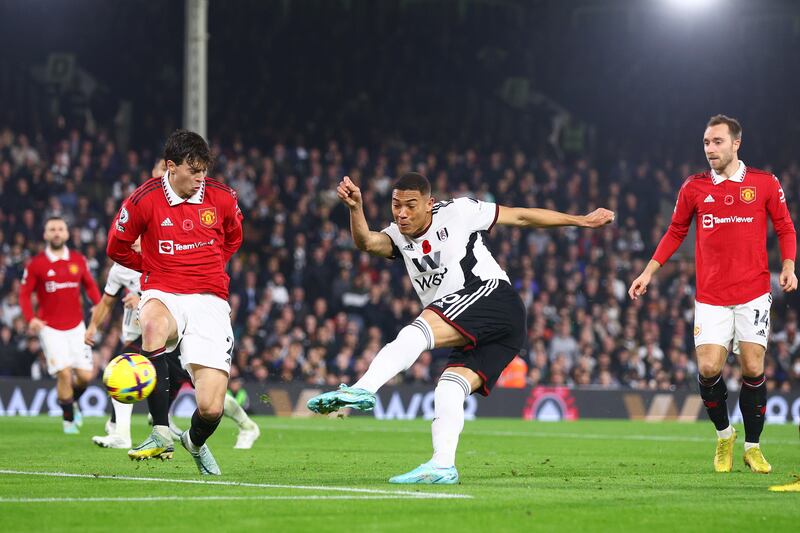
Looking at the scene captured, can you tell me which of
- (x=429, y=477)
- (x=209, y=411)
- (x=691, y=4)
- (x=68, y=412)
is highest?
(x=691, y=4)

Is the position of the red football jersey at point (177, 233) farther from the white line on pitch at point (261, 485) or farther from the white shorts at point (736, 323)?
the white shorts at point (736, 323)

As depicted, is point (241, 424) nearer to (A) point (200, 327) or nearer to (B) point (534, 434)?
(A) point (200, 327)

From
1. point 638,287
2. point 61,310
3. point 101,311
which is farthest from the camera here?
point 61,310

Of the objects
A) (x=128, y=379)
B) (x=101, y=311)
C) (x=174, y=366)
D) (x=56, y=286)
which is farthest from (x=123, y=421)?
(x=128, y=379)

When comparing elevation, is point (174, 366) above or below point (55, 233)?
below

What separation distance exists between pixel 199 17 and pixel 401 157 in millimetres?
9534

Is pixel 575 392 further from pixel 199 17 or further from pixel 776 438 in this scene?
pixel 199 17

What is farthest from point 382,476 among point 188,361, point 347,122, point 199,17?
point 347,122

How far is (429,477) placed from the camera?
8.08 meters

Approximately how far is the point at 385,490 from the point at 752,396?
149 inches

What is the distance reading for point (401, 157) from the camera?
92.3 feet

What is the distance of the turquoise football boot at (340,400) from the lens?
7.43 metres

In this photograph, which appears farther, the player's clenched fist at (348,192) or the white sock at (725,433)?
the white sock at (725,433)

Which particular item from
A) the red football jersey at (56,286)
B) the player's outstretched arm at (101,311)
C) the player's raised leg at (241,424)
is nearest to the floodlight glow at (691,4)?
the red football jersey at (56,286)
